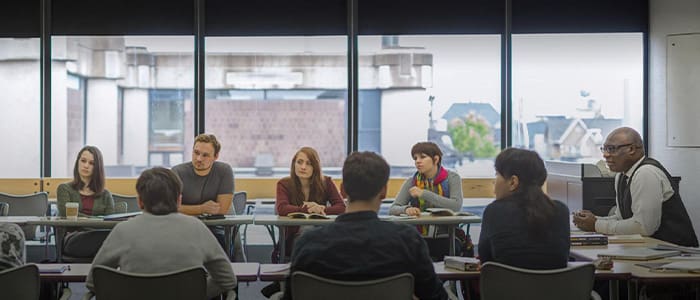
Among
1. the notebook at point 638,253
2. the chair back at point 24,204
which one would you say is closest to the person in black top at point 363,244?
the notebook at point 638,253

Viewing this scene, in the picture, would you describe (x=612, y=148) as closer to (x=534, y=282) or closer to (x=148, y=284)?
(x=534, y=282)

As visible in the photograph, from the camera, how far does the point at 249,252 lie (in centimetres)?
813

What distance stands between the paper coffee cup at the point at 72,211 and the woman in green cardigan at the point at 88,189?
0.25 m

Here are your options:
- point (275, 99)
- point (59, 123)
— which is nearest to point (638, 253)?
point (275, 99)

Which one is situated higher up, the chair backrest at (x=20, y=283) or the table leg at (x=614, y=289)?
the chair backrest at (x=20, y=283)

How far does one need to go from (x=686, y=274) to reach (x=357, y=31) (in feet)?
16.7

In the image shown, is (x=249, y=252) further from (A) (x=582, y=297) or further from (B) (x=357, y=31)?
(A) (x=582, y=297)

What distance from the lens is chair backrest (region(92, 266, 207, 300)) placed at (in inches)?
121

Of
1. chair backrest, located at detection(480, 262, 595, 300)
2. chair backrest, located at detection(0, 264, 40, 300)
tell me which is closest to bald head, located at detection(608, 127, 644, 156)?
chair backrest, located at detection(480, 262, 595, 300)

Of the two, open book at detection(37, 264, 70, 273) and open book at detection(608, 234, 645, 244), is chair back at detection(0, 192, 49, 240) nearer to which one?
open book at detection(37, 264, 70, 273)

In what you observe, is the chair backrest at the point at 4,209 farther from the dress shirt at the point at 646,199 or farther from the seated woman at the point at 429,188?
the dress shirt at the point at 646,199

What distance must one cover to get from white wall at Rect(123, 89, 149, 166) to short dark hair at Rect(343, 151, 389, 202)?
18.1 ft

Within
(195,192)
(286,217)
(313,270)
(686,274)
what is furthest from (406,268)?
(195,192)

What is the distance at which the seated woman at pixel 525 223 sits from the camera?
3371 millimetres
